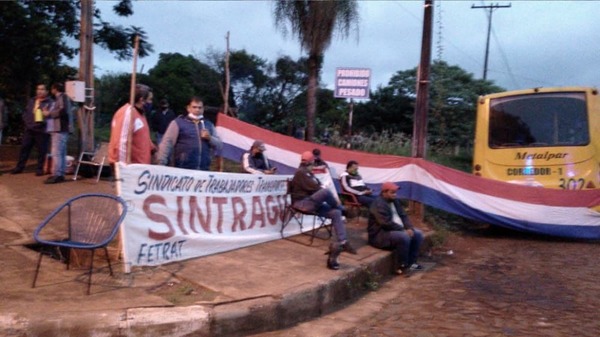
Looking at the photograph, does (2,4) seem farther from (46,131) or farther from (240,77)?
(240,77)

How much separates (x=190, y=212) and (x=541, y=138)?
793 cm

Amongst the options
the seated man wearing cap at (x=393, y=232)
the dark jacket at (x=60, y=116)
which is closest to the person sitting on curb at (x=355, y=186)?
the seated man wearing cap at (x=393, y=232)

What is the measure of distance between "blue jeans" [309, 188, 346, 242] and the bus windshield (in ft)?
18.7

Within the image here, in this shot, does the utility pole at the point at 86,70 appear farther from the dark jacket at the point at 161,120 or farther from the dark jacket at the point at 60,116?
the dark jacket at the point at 60,116

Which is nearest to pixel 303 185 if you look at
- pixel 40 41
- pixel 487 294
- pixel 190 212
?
pixel 190 212

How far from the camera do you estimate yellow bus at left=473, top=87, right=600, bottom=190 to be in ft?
38.6

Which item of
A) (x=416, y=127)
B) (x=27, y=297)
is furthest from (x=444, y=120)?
(x=27, y=297)

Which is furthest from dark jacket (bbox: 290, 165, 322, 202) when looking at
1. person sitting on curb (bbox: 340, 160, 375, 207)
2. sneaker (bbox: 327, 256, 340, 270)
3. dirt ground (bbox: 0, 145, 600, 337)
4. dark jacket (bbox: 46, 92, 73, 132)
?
dark jacket (bbox: 46, 92, 73, 132)

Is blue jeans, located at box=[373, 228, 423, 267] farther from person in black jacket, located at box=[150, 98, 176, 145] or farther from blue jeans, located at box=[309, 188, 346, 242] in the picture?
person in black jacket, located at box=[150, 98, 176, 145]

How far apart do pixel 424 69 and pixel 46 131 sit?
6.78 meters

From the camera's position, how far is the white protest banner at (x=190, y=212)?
6297 millimetres

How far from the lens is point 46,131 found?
33.0 ft

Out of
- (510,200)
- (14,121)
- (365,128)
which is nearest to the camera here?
Result: (510,200)

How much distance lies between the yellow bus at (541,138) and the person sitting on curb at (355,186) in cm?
333
